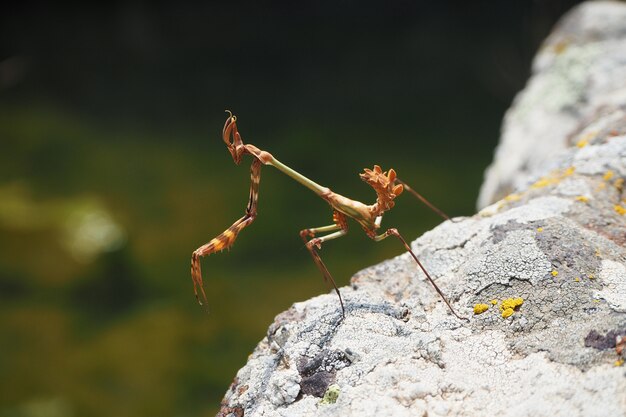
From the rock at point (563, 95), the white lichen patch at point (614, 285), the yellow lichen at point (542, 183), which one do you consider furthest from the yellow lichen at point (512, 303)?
the rock at point (563, 95)

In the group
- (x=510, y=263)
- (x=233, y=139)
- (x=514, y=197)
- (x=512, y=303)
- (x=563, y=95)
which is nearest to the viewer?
(x=512, y=303)

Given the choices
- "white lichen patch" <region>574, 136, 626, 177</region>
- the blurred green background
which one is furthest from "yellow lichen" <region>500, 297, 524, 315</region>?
the blurred green background

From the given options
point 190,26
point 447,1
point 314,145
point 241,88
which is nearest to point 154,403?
point 314,145

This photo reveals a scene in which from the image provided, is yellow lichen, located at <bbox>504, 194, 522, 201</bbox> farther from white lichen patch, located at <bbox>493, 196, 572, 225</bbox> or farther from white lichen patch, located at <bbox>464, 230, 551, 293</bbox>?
white lichen patch, located at <bbox>464, 230, 551, 293</bbox>

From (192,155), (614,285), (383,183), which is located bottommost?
(614,285)

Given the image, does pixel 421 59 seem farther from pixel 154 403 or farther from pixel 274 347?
pixel 274 347

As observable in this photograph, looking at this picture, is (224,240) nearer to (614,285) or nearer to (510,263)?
(510,263)

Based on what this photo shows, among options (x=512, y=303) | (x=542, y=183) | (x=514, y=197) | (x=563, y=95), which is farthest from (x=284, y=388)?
(x=563, y=95)
